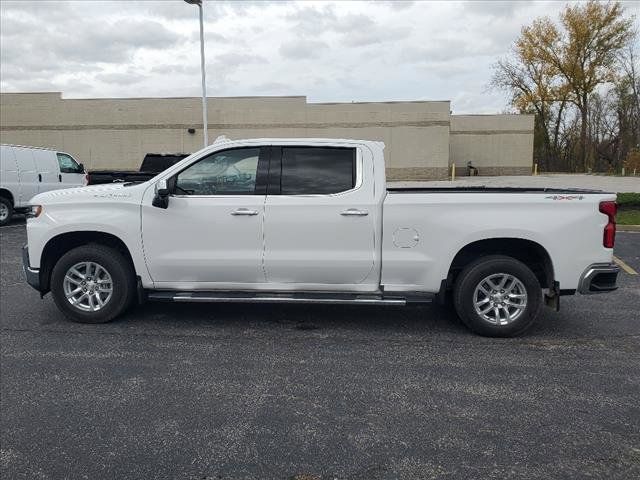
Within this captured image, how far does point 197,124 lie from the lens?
113 ft

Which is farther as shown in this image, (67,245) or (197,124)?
(197,124)

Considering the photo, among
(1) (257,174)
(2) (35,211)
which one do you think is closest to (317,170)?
(1) (257,174)

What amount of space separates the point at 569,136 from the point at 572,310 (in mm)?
58762

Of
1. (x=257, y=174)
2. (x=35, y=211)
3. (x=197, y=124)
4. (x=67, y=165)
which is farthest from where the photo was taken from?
(x=197, y=124)

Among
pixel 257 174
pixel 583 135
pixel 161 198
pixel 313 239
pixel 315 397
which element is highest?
pixel 583 135

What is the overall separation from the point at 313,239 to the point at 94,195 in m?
2.26

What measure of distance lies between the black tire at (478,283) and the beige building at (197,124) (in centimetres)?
2975

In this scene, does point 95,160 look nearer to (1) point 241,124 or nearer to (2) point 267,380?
(1) point 241,124

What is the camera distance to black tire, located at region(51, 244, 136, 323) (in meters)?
5.46

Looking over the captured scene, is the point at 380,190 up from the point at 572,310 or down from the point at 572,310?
up

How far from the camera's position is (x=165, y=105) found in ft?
112

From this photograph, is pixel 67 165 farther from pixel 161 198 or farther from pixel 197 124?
pixel 197 124

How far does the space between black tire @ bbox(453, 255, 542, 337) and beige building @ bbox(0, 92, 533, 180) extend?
29751 millimetres

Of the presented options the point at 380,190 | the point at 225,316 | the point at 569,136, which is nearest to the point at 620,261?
the point at 380,190
